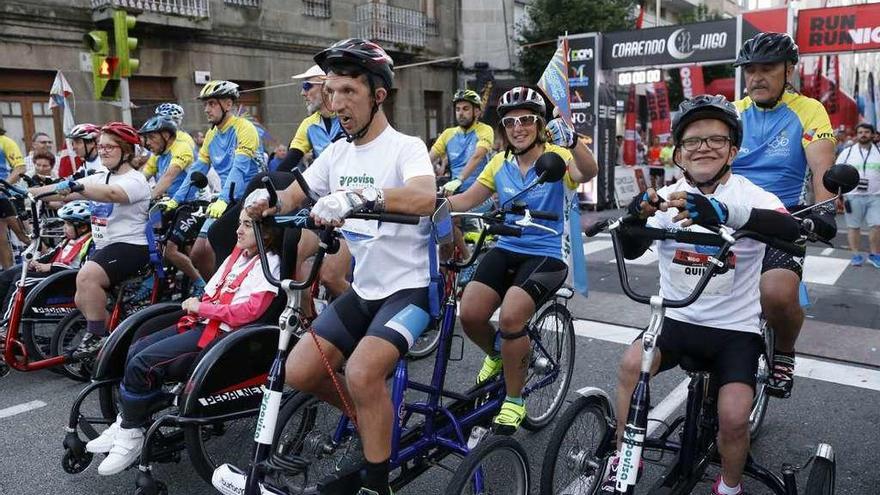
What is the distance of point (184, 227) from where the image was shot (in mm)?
6020

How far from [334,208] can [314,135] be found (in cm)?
385

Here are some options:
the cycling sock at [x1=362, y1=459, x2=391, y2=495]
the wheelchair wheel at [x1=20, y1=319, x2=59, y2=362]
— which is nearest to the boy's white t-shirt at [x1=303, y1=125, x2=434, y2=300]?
the cycling sock at [x1=362, y1=459, x2=391, y2=495]

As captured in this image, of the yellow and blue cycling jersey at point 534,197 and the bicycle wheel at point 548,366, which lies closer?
the yellow and blue cycling jersey at point 534,197

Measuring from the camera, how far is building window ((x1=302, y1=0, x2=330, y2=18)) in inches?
746

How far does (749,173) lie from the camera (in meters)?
4.11

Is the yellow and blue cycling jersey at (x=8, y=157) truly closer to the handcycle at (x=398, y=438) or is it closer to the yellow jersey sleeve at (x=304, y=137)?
the yellow jersey sleeve at (x=304, y=137)

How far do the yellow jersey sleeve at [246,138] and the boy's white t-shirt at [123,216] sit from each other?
1.13m

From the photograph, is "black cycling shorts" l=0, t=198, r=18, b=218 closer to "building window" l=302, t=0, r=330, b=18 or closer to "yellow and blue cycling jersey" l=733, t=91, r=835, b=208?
"yellow and blue cycling jersey" l=733, t=91, r=835, b=208

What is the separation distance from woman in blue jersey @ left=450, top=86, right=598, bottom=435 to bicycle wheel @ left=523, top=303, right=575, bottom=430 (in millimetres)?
281

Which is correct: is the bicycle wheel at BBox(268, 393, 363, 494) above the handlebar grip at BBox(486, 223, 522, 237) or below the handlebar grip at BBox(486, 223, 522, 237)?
below

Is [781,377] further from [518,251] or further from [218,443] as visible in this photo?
[218,443]

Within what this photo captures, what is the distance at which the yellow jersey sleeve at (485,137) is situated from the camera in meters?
8.11

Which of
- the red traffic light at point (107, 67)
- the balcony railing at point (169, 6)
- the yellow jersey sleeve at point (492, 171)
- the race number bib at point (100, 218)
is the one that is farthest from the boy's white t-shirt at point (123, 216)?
the balcony railing at point (169, 6)

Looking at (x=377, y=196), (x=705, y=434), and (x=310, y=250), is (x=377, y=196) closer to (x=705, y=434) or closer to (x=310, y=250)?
(x=705, y=434)
